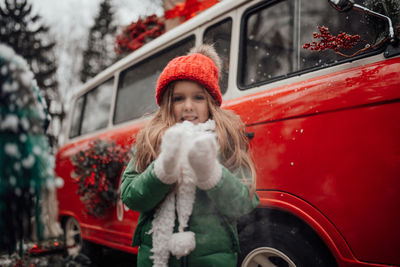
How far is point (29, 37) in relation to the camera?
3.42 feet

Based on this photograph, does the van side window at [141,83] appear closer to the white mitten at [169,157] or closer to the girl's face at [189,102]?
the girl's face at [189,102]

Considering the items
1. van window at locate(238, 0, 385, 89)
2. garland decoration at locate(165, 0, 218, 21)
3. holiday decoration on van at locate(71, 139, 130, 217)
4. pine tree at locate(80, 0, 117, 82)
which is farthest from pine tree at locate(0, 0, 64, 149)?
pine tree at locate(80, 0, 117, 82)

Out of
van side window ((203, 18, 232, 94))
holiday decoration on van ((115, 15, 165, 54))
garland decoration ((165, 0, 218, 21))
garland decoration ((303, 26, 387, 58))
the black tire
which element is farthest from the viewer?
holiday decoration on van ((115, 15, 165, 54))

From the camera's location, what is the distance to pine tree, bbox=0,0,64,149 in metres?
0.92

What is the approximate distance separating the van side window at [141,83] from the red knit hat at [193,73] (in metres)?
0.92

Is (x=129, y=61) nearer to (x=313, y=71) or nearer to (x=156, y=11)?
(x=156, y=11)

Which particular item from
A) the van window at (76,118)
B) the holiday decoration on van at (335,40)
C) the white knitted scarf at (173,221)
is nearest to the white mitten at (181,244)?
the white knitted scarf at (173,221)

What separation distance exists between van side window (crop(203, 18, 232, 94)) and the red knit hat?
70 cm

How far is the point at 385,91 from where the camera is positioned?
4.21 feet

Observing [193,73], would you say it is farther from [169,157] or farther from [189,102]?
[169,157]

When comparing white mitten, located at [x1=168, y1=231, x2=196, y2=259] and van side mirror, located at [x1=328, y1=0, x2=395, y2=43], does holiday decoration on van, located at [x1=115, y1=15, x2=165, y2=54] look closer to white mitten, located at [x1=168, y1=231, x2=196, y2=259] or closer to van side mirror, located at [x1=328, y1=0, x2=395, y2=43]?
van side mirror, located at [x1=328, y1=0, x2=395, y2=43]

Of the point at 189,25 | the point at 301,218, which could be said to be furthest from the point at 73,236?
the point at 301,218

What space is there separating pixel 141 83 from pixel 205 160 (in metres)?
2.04

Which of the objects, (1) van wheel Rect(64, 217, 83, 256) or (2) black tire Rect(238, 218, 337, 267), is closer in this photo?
(2) black tire Rect(238, 218, 337, 267)
